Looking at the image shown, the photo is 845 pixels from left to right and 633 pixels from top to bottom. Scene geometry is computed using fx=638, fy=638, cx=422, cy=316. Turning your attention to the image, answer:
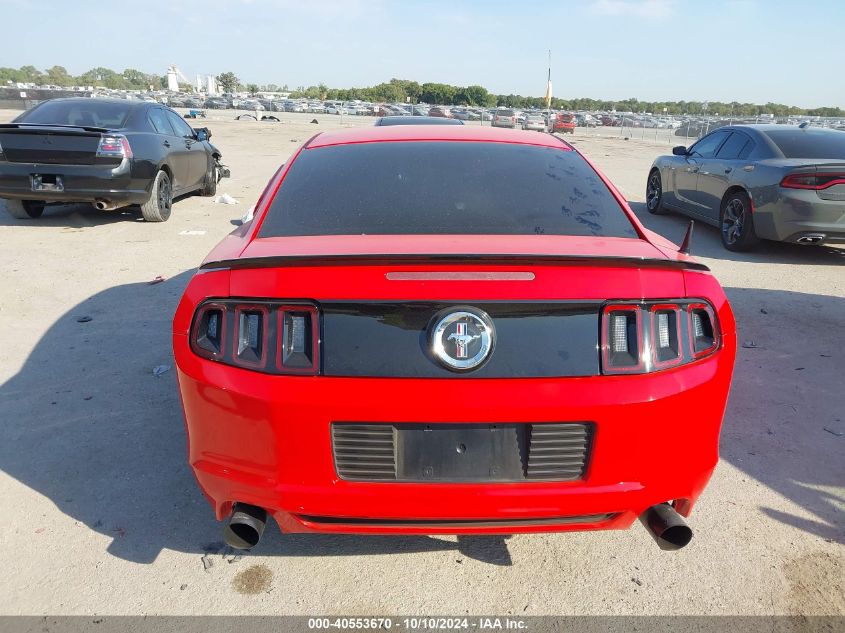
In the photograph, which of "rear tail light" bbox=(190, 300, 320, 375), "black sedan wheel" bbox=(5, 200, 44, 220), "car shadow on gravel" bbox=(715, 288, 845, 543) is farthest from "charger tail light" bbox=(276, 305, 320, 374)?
"black sedan wheel" bbox=(5, 200, 44, 220)

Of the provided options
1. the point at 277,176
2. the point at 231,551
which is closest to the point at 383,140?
the point at 277,176

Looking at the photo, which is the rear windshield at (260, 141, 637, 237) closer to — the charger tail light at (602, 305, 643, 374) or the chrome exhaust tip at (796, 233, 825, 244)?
the charger tail light at (602, 305, 643, 374)

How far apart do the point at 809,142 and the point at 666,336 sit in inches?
283

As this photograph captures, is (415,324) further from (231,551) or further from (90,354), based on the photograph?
(90,354)

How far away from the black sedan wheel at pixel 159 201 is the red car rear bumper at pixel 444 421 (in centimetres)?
728

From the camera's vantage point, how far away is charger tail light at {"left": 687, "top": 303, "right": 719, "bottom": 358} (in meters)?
2.13

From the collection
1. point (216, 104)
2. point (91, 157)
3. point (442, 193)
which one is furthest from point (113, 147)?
point (216, 104)

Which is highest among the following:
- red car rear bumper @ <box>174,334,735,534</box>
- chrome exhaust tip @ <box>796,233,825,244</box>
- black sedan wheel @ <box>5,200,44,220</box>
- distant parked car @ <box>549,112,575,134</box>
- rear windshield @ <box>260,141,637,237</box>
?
rear windshield @ <box>260,141,637,237</box>

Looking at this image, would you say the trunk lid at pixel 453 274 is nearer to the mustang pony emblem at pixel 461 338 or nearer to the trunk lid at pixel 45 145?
the mustang pony emblem at pixel 461 338

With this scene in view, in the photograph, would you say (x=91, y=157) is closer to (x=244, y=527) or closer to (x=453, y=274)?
(x=244, y=527)

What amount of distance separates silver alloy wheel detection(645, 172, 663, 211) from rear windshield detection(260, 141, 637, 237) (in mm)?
8069

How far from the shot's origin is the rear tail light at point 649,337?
199cm

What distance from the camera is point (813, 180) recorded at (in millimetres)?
6934

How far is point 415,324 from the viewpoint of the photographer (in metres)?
1.95
